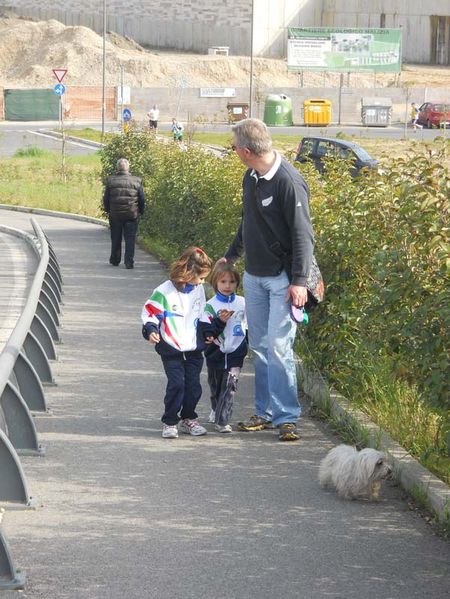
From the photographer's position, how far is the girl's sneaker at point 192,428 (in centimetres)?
831

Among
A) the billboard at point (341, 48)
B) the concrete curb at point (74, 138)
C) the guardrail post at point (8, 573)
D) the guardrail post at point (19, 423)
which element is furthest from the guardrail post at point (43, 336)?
the billboard at point (341, 48)

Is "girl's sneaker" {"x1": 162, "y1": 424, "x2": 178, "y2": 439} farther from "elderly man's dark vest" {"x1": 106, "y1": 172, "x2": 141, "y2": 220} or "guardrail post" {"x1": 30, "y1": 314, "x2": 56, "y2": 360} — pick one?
"elderly man's dark vest" {"x1": 106, "y1": 172, "x2": 141, "y2": 220}

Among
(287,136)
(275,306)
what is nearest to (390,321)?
(275,306)

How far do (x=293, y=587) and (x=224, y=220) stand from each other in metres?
8.92

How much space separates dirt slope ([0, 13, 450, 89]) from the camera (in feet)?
280

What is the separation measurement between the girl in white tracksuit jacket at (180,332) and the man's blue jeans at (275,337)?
302mm

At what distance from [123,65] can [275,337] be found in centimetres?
7964

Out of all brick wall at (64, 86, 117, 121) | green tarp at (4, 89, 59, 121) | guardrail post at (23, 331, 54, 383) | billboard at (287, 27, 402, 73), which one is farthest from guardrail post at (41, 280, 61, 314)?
billboard at (287, 27, 402, 73)

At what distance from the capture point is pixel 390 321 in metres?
6.83

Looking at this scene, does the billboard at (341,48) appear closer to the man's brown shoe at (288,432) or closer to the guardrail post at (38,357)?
the guardrail post at (38,357)

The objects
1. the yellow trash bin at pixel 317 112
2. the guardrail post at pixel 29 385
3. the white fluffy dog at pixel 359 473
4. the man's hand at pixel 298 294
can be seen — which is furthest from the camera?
the yellow trash bin at pixel 317 112

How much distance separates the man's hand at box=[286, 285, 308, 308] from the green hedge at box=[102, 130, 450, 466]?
382 millimetres

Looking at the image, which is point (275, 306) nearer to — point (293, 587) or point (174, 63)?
point (293, 587)

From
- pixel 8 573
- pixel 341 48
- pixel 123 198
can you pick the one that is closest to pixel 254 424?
pixel 8 573
